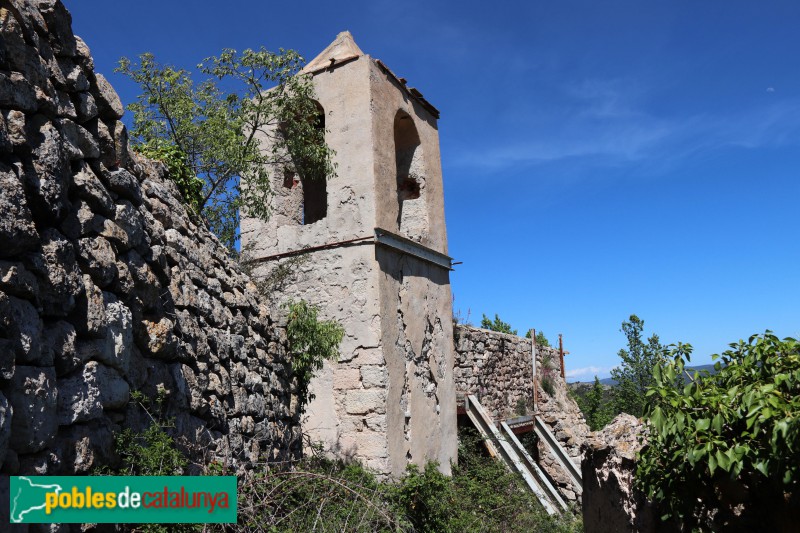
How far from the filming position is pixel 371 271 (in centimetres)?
734

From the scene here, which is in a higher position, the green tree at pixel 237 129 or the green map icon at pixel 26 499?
the green tree at pixel 237 129

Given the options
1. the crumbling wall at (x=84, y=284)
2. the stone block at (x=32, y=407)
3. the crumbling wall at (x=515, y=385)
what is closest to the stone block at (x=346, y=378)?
the crumbling wall at (x=84, y=284)

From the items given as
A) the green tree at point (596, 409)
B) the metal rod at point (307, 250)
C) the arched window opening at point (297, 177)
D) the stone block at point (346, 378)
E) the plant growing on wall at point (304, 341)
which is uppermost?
the arched window opening at point (297, 177)

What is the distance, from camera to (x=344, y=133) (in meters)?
7.92

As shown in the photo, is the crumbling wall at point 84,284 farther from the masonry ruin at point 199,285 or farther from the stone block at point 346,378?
the stone block at point 346,378

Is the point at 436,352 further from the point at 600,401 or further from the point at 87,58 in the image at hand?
the point at 600,401

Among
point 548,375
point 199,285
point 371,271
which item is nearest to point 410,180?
point 371,271

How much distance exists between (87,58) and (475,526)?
5769 mm

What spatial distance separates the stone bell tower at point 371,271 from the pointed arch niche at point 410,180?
0.02 meters

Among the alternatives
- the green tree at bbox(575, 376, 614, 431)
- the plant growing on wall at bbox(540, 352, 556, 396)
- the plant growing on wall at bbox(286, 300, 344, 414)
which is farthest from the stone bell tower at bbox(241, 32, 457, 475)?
the green tree at bbox(575, 376, 614, 431)

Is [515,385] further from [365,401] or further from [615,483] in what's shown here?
[615,483]

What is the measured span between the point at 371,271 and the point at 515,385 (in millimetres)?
6715

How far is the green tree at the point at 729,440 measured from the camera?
7.98 ft

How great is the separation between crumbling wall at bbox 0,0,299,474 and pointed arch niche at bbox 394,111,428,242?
4.95 m
